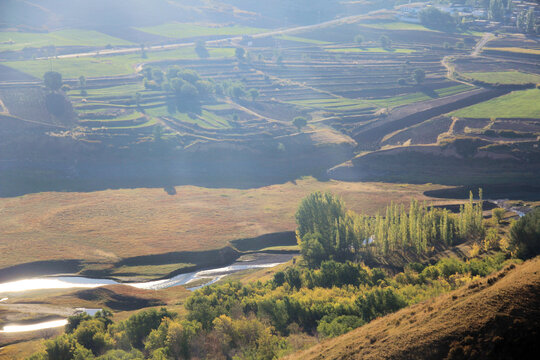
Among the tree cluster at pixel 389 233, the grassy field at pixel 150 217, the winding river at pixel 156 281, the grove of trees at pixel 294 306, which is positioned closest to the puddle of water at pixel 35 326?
the grove of trees at pixel 294 306

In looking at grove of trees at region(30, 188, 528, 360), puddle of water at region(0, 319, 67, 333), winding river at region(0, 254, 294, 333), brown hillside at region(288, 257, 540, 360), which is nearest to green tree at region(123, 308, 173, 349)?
grove of trees at region(30, 188, 528, 360)

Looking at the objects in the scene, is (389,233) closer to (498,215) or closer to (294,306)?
(498,215)

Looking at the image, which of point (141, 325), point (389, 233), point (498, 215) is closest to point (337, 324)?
point (141, 325)

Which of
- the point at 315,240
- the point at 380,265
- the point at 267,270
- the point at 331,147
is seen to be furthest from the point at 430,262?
the point at 331,147

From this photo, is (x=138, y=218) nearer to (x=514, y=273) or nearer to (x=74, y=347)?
(x=74, y=347)

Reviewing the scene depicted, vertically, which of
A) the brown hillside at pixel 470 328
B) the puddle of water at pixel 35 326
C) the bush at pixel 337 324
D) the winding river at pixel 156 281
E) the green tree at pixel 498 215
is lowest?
the winding river at pixel 156 281

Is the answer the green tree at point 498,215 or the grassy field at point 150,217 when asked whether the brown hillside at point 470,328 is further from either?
the grassy field at point 150,217
